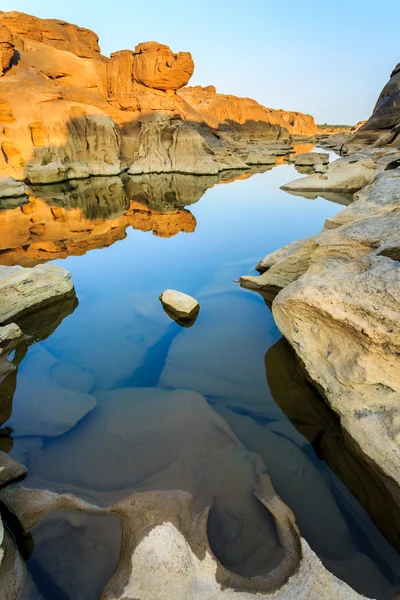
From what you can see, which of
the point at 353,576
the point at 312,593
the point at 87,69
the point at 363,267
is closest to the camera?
the point at 312,593

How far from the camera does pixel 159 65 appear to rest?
24.9 meters

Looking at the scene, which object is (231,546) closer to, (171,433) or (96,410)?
(171,433)

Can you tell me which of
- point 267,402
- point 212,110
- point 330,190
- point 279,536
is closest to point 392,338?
point 267,402

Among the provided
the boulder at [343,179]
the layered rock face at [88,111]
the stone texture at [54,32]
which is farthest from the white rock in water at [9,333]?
the stone texture at [54,32]

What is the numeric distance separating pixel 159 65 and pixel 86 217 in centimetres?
2060

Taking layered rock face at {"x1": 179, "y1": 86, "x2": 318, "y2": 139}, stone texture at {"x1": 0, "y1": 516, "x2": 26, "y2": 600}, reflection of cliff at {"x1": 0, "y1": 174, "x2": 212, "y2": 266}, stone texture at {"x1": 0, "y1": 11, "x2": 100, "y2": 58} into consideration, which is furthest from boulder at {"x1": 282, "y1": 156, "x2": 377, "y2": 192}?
layered rock face at {"x1": 179, "y1": 86, "x2": 318, "y2": 139}

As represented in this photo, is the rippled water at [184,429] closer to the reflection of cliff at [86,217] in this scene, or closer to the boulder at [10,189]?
the reflection of cliff at [86,217]

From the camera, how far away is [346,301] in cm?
279

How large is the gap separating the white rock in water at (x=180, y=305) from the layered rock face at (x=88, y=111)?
15.6 m

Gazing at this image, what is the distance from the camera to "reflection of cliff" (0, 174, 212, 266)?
8.03 m

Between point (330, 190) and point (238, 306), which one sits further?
point (330, 190)

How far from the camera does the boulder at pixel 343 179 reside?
13.1 metres

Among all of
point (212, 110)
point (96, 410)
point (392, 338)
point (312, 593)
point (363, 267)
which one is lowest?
point (96, 410)

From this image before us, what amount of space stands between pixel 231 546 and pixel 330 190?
14.3 metres
